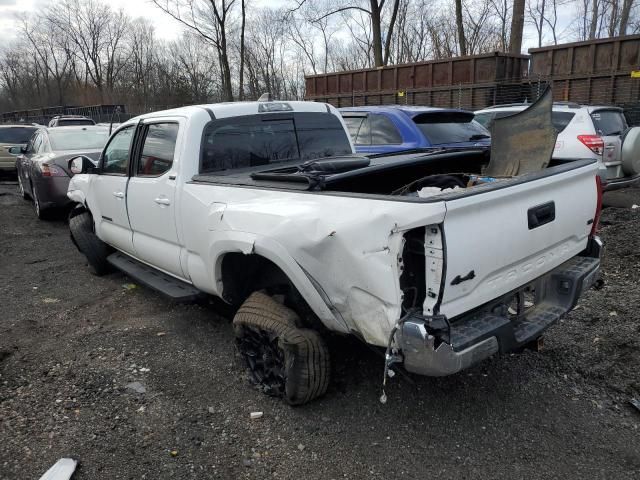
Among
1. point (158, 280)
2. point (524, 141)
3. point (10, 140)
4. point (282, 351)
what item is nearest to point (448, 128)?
point (524, 141)

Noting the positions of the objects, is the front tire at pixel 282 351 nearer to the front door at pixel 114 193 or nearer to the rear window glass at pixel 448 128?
the front door at pixel 114 193

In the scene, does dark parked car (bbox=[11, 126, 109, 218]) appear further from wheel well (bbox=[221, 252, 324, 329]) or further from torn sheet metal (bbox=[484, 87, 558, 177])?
torn sheet metal (bbox=[484, 87, 558, 177])

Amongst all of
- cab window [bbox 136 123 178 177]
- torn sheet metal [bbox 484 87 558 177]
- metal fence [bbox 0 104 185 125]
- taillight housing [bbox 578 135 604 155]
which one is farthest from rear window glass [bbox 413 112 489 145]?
metal fence [bbox 0 104 185 125]

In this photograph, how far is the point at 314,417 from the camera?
3.12 m

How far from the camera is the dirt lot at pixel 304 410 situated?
271cm

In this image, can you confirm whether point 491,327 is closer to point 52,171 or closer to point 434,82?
point 52,171

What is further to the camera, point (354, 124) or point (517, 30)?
point (517, 30)

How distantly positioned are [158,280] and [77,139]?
19.7 feet

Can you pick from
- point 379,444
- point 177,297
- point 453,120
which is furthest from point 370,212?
point 453,120

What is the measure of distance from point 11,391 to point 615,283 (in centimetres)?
520

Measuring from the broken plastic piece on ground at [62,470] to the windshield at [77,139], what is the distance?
736cm

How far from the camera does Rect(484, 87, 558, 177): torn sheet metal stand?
11.4ft

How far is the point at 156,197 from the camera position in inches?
162

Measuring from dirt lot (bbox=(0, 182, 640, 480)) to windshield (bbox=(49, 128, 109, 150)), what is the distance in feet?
17.1
